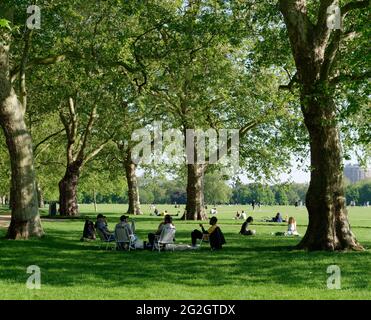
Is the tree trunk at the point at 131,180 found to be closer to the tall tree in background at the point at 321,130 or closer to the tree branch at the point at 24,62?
the tree branch at the point at 24,62

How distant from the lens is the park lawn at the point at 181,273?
1178 centimetres

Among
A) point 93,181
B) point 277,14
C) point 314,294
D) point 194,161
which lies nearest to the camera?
point 314,294

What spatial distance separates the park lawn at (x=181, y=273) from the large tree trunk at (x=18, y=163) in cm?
213

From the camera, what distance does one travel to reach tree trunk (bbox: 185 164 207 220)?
46.4m

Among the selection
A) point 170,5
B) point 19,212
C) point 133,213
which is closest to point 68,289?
point 19,212

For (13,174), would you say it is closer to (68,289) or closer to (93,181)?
(68,289)

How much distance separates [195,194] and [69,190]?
10158 millimetres

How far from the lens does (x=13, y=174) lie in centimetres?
2394

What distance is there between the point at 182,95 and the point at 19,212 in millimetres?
19431

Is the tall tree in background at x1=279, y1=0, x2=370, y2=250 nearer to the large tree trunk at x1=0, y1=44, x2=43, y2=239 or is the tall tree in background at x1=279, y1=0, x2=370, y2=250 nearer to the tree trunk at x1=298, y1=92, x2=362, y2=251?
the tree trunk at x1=298, y1=92, x2=362, y2=251

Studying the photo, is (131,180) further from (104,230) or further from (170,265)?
(170,265)
